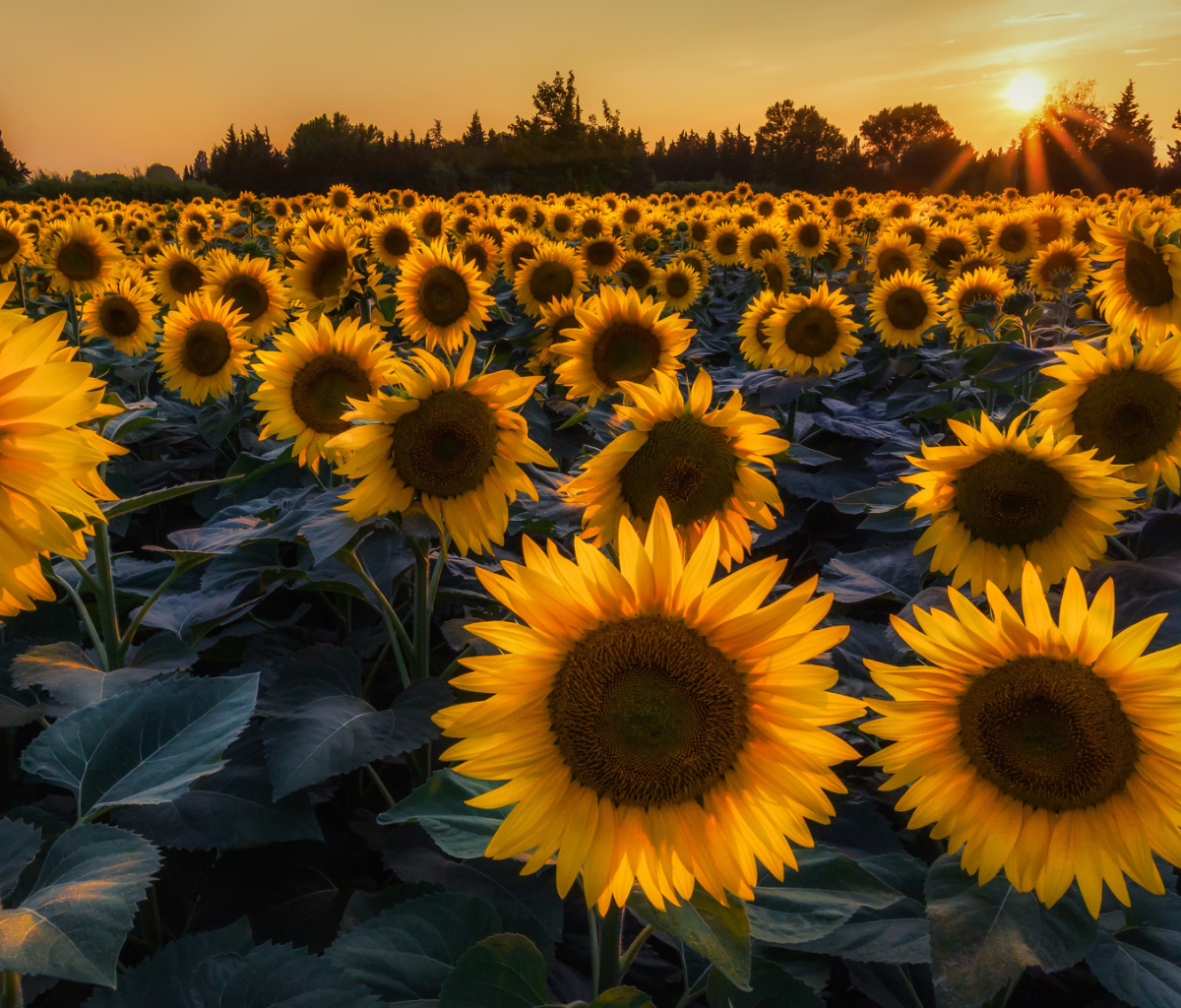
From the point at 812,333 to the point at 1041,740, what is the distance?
3.75m

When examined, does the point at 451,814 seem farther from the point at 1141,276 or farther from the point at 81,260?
the point at 81,260

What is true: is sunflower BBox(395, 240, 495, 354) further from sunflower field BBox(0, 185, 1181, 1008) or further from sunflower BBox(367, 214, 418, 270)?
sunflower BBox(367, 214, 418, 270)

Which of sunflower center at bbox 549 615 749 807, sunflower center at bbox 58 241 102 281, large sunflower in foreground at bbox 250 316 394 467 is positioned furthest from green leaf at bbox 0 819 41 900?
sunflower center at bbox 58 241 102 281

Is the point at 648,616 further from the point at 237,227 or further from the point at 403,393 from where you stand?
the point at 237,227

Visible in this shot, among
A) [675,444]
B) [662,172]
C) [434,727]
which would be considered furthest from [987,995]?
[662,172]

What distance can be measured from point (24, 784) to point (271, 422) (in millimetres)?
1291

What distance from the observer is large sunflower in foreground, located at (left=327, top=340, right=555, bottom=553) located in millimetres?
2154

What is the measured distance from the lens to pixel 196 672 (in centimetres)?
279

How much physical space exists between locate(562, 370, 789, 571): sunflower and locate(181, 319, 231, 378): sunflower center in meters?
2.91

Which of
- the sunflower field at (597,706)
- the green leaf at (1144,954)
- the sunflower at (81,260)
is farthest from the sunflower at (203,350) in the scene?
the green leaf at (1144,954)

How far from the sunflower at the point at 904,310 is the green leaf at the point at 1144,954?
4668 mm

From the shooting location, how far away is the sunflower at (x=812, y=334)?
4770 mm

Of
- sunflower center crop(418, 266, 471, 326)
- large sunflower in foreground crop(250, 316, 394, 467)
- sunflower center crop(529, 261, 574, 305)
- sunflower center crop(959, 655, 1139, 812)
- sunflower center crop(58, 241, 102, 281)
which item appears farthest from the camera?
sunflower center crop(58, 241, 102, 281)

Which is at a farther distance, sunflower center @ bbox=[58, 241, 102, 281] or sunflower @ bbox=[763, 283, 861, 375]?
sunflower center @ bbox=[58, 241, 102, 281]
